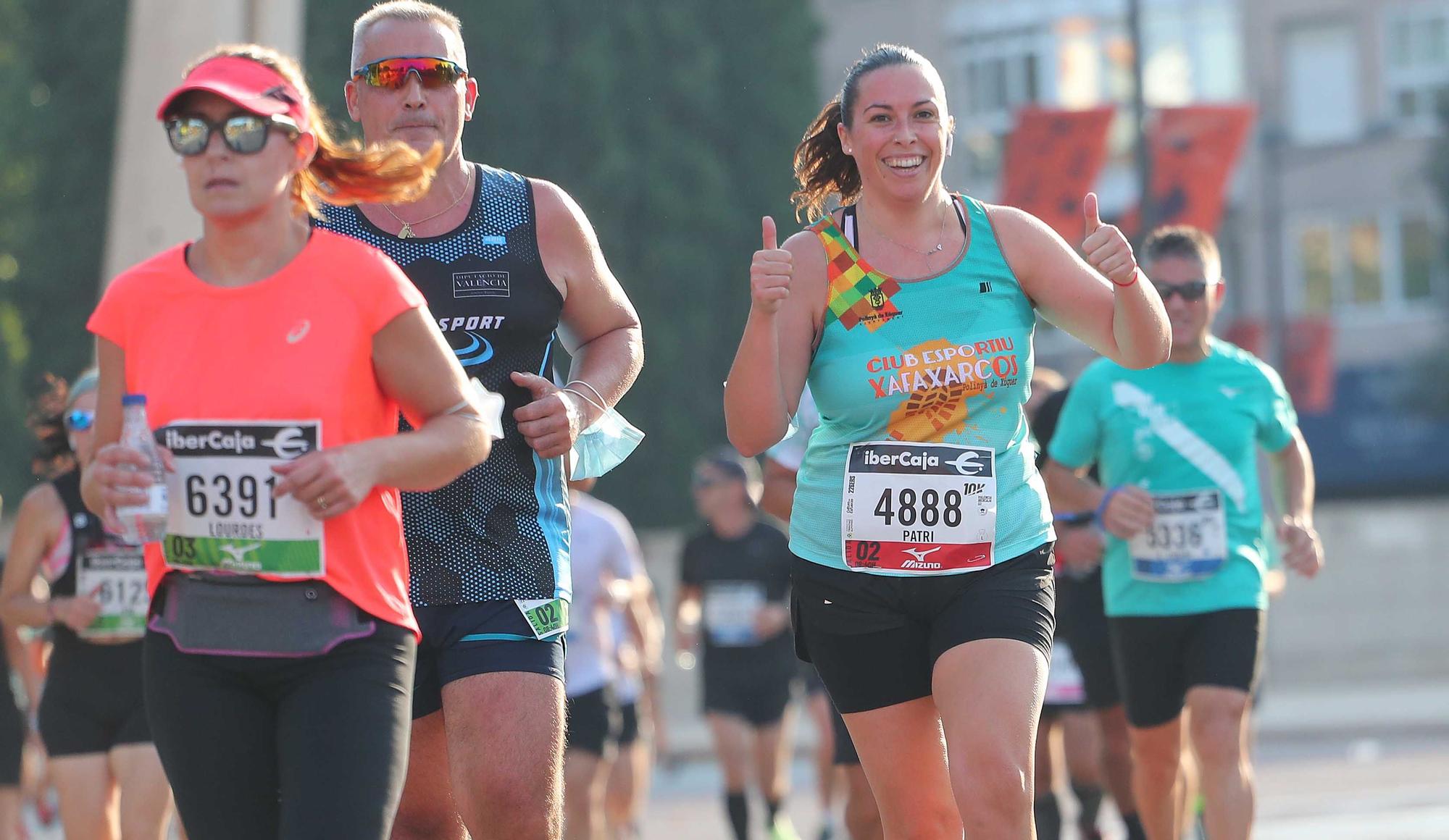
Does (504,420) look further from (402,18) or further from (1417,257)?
(1417,257)

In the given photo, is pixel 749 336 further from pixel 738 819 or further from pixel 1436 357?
pixel 1436 357

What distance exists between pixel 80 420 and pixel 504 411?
3.66 metres

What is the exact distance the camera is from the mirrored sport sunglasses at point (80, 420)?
820cm

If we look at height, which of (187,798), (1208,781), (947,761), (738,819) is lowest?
(738,819)

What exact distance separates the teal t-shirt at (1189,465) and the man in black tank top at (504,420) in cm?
303

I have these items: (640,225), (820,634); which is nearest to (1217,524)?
(820,634)

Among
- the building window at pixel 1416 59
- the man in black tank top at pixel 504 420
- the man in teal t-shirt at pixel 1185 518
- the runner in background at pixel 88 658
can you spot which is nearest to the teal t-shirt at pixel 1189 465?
the man in teal t-shirt at pixel 1185 518

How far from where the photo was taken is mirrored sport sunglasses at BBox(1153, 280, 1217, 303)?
7.84m

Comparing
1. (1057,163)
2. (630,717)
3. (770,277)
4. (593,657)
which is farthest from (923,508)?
(1057,163)

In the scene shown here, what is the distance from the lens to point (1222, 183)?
25.5 metres

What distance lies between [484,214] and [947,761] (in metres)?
1.80

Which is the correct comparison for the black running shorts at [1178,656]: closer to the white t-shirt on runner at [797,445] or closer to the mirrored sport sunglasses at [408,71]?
the white t-shirt on runner at [797,445]

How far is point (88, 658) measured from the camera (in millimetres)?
8141

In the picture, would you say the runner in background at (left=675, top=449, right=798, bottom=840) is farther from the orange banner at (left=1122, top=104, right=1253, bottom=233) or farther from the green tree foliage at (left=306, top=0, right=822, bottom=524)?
the green tree foliage at (left=306, top=0, right=822, bottom=524)
